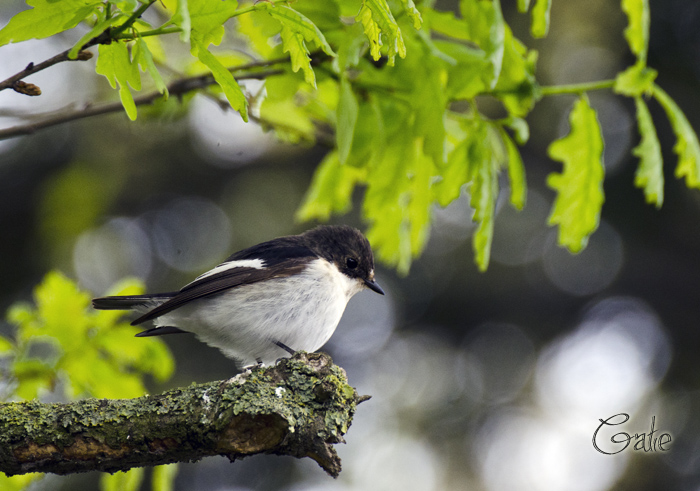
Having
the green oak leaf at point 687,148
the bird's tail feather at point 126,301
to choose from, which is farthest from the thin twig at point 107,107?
the green oak leaf at point 687,148

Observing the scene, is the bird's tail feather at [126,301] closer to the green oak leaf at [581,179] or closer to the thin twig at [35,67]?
the thin twig at [35,67]

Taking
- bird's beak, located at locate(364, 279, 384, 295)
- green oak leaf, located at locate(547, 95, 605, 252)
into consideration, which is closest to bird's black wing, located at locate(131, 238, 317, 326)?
bird's beak, located at locate(364, 279, 384, 295)

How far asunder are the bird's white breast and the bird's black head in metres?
0.61

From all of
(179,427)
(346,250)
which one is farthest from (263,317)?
(179,427)

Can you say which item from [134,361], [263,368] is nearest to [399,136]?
[263,368]

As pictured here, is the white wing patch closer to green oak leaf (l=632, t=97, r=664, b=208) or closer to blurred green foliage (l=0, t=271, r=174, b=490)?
blurred green foliage (l=0, t=271, r=174, b=490)

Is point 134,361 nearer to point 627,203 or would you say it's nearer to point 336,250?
point 336,250

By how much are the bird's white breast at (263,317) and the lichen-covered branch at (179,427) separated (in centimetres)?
132

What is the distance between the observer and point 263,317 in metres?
3.66

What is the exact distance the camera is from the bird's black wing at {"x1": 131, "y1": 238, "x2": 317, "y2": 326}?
346 centimetres

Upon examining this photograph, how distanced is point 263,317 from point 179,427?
1465mm

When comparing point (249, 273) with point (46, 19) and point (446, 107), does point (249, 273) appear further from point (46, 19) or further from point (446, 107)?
point (46, 19)

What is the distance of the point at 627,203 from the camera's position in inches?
327

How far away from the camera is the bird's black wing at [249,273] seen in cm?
346
